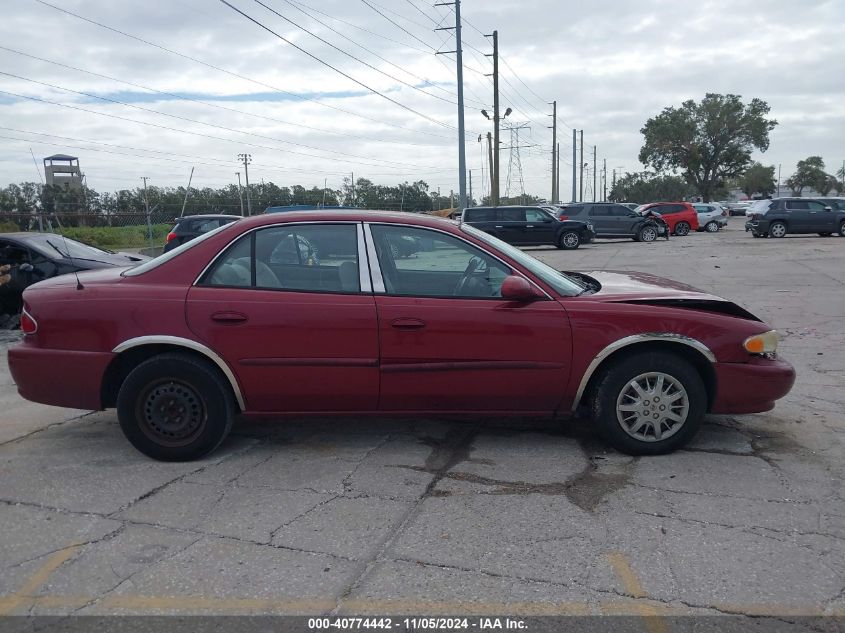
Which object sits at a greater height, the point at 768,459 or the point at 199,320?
the point at 199,320

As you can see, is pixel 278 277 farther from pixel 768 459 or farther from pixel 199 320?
pixel 768 459

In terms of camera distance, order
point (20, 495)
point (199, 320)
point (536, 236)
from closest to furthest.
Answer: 1. point (20, 495)
2. point (199, 320)
3. point (536, 236)

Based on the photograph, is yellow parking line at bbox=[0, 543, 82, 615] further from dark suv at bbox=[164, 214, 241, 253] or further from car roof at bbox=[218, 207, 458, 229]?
dark suv at bbox=[164, 214, 241, 253]

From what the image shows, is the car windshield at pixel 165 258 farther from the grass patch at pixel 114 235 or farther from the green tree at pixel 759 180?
the green tree at pixel 759 180

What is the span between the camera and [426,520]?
376 centimetres

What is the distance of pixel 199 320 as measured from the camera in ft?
14.7

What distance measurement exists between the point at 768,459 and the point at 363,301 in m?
2.76

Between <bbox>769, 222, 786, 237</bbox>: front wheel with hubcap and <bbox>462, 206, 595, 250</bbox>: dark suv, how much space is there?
9258mm

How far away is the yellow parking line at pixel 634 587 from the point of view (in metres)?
2.83

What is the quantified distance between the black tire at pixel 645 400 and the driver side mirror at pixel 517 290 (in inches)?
27.8

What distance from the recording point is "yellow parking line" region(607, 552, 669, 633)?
283 centimetres

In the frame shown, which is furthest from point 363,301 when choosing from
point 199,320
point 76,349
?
point 76,349

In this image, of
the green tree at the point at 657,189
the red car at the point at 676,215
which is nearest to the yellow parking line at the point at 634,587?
the red car at the point at 676,215

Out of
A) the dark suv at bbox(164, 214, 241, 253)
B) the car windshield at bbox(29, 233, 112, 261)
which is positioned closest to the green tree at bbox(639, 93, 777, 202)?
the dark suv at bbox(164, 214, 241, 253)
